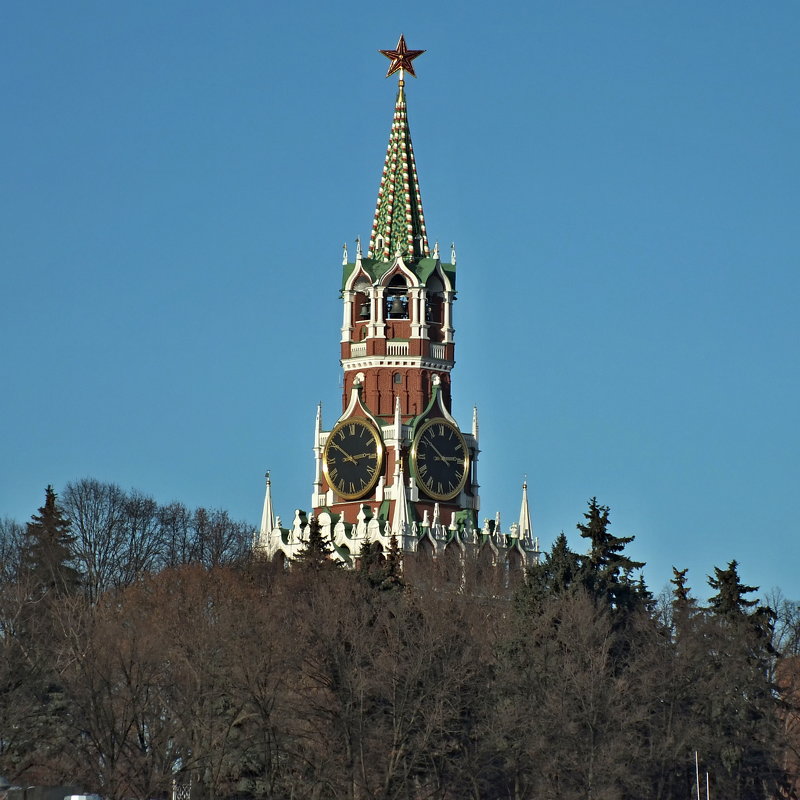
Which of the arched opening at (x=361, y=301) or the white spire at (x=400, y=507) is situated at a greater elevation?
the arched opening at (x=361, y=301)

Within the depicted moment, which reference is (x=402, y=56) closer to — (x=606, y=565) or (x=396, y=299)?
(x=396, y=299)

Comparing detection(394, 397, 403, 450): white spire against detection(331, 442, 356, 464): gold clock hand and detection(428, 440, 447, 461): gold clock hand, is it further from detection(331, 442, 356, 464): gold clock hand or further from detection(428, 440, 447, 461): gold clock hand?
detection(331, 442, 356, 464): gold clock hand

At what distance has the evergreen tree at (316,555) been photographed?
112 m

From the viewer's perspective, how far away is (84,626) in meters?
91.4

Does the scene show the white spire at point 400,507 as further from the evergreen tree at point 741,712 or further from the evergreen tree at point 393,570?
the evergreen tree at point 741,712

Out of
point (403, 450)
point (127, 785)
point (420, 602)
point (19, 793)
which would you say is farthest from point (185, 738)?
point (403, 450)

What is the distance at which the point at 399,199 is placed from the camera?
446 ft

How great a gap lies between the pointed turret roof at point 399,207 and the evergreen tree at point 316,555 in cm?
1730

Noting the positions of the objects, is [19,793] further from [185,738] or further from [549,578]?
[549,578]

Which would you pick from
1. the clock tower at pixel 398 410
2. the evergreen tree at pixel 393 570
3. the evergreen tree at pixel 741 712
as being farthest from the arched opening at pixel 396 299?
the evergreen tree at pixel 741 712

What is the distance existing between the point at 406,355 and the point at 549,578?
Result: 131ft

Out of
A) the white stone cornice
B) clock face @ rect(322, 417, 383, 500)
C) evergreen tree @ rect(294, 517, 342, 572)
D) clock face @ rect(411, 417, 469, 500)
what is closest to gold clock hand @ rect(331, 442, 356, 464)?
clock face @ rect(322, 417, 383, 500)

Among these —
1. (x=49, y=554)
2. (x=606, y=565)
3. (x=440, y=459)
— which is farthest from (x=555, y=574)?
(x=440, y=459)

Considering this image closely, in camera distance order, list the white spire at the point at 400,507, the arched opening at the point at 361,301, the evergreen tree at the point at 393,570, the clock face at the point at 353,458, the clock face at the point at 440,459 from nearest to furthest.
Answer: the evergreen tree at the point at 393,570 < the white spire at the point at 400,507 < the clock face at the point at 353,458 < the clock face at the point at 440,459 < the arched opening at the point at 361,301
